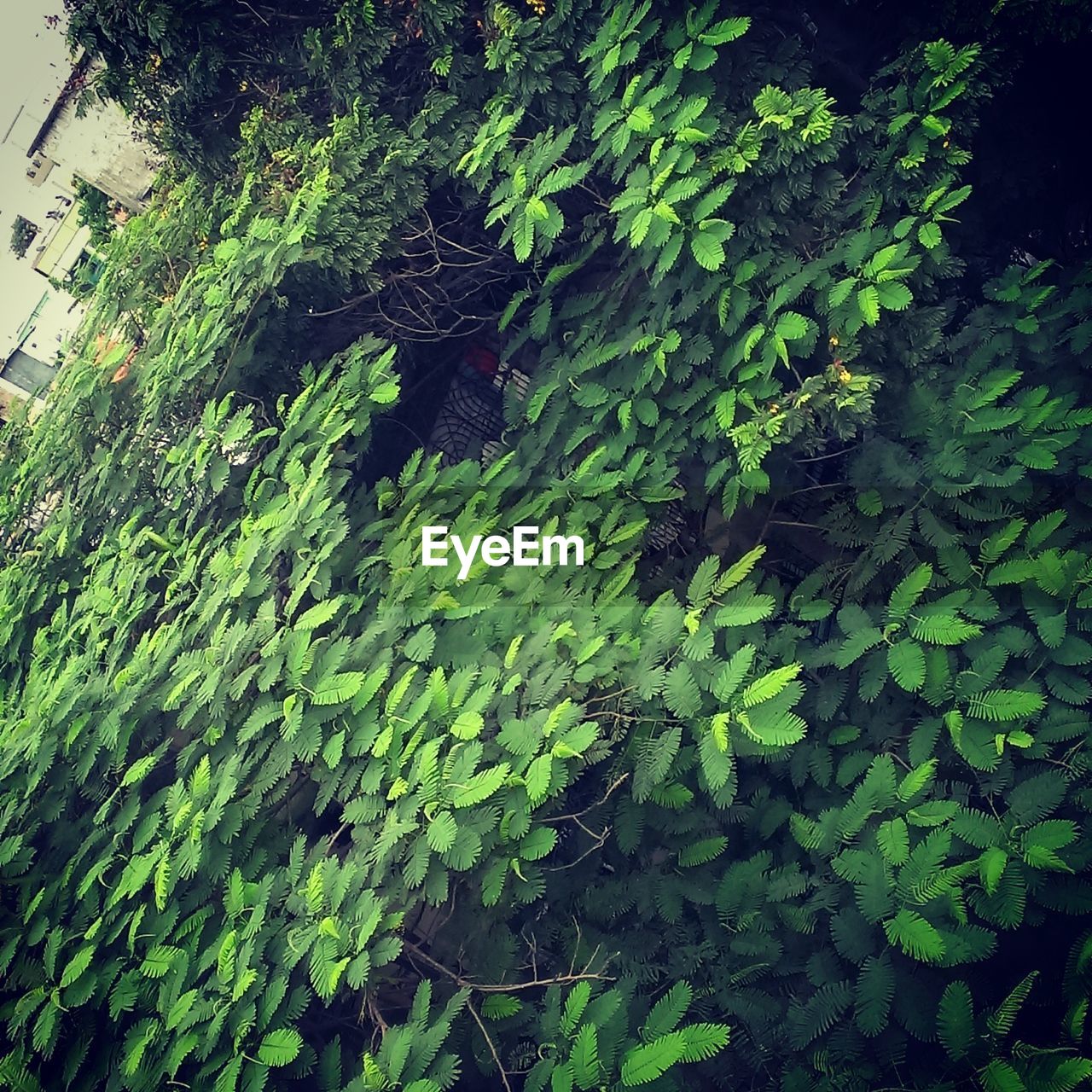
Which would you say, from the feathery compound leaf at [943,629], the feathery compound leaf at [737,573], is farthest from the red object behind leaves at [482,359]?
the feathery compound leaf at [943,629]

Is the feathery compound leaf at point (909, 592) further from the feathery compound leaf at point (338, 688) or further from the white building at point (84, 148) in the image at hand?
the white building at point (84, 148)

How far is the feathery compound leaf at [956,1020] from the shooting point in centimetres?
246

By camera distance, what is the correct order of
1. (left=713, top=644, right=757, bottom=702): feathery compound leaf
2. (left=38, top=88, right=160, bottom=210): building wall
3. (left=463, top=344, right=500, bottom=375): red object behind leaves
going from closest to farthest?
(left=713, top=644, right=757, bottom=702): feathery compound leaf < (left=463, top=344, right=500, bottom=375): red object behind leaves < (left=38, top=88, right=160, bottom=210): building wall

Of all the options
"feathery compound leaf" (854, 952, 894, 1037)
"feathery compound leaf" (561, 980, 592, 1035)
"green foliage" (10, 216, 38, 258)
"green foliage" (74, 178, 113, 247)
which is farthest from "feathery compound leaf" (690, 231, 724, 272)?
"green foliage" (10, 216, 38, 258)

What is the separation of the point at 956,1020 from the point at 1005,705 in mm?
976

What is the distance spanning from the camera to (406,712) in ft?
10.1

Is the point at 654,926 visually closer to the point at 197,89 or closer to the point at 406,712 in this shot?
the point at 406,712

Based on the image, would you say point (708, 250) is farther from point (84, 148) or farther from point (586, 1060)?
point (84, 148)

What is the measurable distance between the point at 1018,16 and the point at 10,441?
699 cm

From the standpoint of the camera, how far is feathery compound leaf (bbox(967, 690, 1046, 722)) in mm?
2793

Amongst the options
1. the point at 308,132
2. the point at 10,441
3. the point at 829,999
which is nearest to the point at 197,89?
the point at 308,132

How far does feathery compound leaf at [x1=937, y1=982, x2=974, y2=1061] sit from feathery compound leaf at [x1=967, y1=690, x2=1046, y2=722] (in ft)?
2.74

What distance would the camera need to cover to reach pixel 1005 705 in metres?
2.84

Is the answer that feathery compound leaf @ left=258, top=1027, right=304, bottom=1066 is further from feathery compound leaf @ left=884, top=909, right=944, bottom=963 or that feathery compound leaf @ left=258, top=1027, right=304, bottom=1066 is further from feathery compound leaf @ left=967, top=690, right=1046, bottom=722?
feathery compound leaf @ left=967, top=690, right=1046, bottom=722
